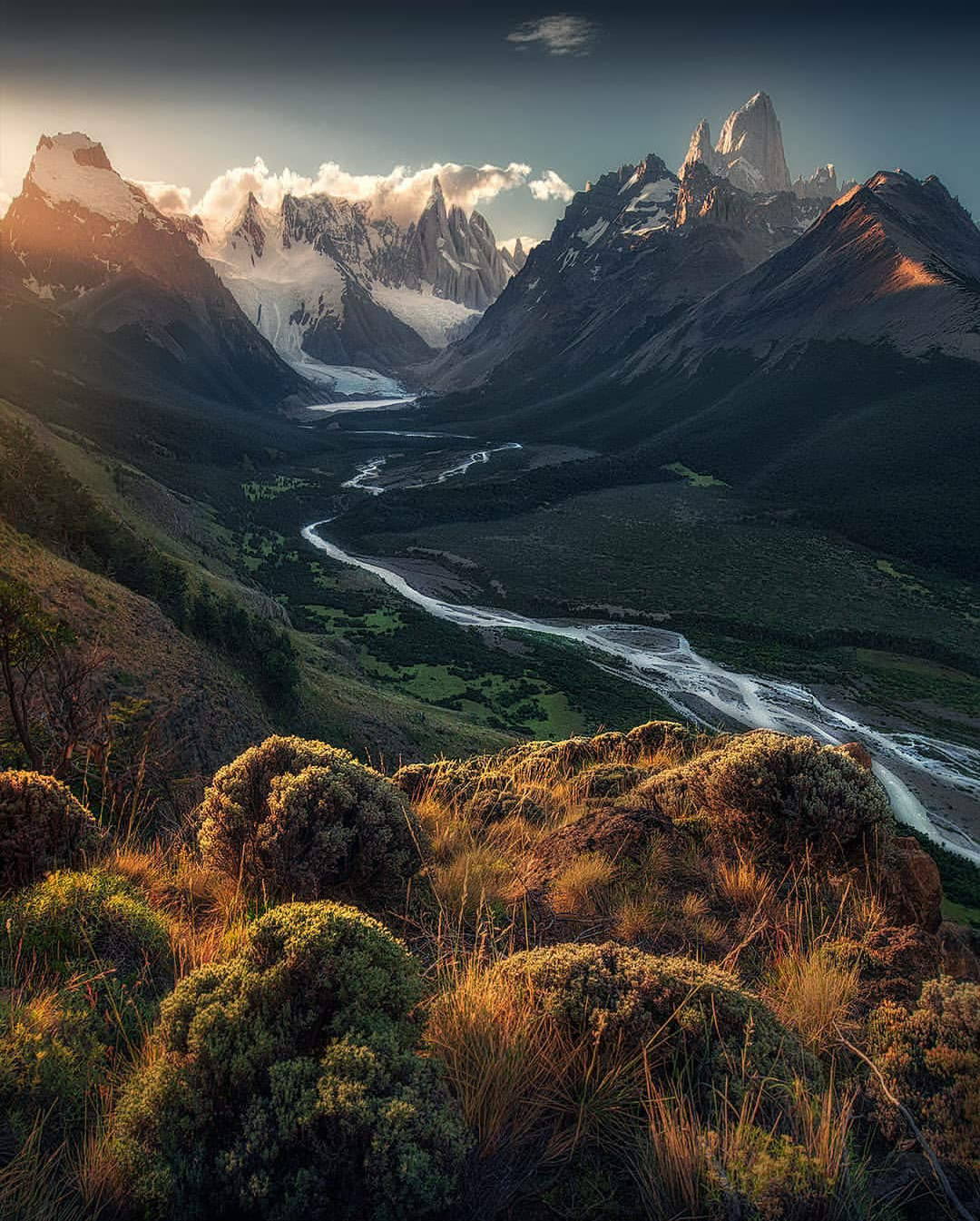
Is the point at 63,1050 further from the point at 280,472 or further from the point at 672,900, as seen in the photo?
the point at 280,472

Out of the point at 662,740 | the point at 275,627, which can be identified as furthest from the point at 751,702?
the point at 662,740

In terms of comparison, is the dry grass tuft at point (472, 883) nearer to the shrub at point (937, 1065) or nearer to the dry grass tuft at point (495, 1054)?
the dry grass tuft at point (495, 1054)

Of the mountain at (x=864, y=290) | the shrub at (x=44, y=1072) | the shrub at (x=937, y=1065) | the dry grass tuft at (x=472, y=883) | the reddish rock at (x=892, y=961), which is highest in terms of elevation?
the mountain at (x=864, y=290)

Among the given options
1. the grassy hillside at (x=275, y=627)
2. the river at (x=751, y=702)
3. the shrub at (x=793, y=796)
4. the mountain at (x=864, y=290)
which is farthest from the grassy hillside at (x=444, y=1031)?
the mountain at (x=864, y=290)

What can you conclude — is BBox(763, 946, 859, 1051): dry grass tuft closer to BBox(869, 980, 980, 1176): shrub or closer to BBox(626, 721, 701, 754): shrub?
BBox(869, 980, 980, 1176): shrub

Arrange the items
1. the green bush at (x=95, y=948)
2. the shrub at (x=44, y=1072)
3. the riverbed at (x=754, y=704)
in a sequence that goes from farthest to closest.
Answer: the riverbed at (x=754, y=704)
the green bush at (x=95, y=948)
the shrub at (x=44, y=1072)

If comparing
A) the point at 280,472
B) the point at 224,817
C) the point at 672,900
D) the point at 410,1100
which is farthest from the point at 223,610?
the point at 280,472

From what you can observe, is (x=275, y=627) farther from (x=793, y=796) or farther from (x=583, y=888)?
(x=793, y=796)

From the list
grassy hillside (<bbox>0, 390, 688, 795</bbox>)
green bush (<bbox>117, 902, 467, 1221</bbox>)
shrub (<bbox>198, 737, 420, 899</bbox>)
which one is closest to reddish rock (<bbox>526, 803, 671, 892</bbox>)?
shrub (<bbox>198, 737, 420, 899</bbox>)
